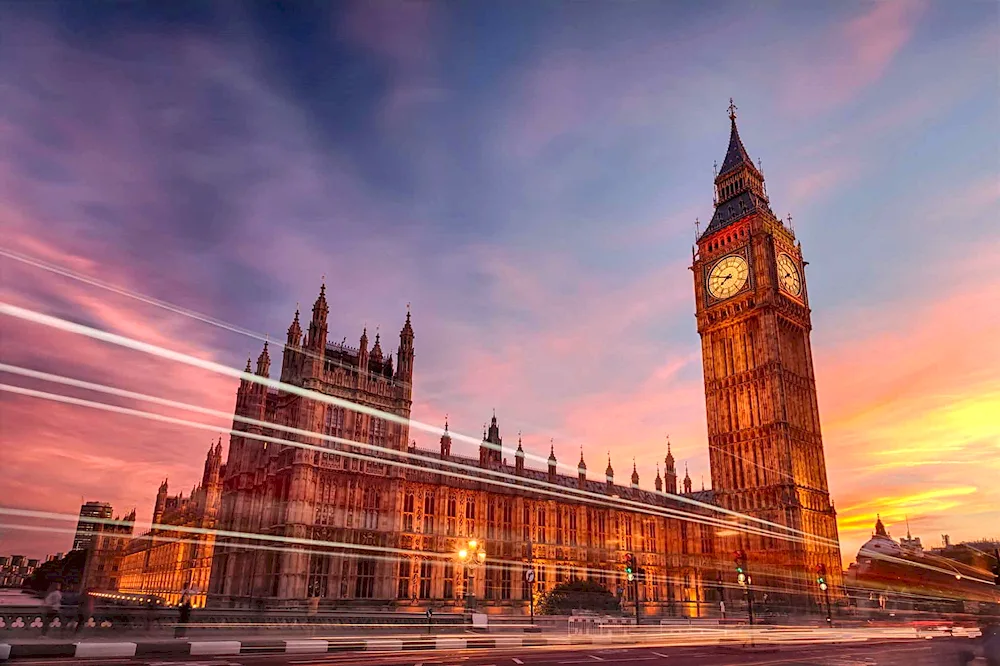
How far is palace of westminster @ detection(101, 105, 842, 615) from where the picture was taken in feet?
168

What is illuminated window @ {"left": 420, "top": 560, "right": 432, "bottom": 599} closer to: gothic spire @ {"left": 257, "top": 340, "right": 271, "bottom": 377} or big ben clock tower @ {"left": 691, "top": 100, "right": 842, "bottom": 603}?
gothic spire @ {"left": 257, "top": 340, "right": 271, "bottom": 377}

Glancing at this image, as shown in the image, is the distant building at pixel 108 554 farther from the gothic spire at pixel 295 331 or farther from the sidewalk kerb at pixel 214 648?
the sidewalk kerb at pixel 214 648

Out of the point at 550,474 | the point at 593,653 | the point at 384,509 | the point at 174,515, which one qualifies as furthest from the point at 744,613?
the point at 174,515

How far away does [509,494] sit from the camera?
66625mm

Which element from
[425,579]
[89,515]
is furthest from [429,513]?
[89,515]

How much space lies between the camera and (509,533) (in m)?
65.6

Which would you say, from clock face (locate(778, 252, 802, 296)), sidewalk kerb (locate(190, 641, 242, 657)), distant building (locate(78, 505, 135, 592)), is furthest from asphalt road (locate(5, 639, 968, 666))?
distant building (locate(78, 505, 135, 592))

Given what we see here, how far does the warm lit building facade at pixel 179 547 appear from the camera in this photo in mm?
66625

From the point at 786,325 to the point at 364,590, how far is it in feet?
196

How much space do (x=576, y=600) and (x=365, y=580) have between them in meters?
19.1

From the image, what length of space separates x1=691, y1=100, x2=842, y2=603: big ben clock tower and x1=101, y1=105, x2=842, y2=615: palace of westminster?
21 cm

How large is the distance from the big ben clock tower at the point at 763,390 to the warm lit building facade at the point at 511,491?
227 mm

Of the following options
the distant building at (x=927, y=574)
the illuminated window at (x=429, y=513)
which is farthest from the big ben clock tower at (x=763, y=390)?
the distant building at (x=927, y=574)

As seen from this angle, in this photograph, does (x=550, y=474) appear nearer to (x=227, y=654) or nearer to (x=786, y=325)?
(x=786, y=325)
